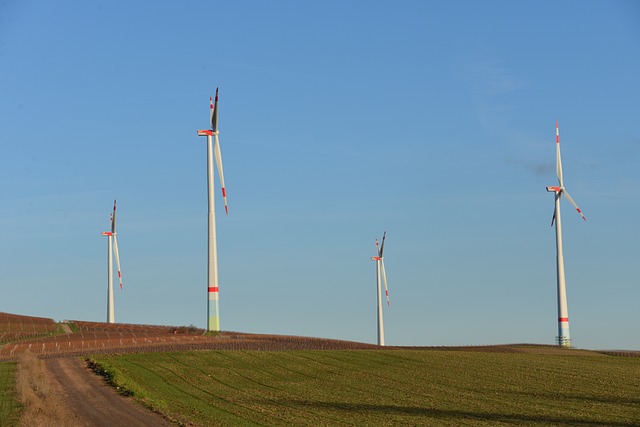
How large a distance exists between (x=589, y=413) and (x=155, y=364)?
33.5 meters

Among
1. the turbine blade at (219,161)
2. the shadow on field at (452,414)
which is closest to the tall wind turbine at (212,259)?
the turbine blade at (219,161)

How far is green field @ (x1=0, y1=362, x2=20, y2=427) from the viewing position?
42.1 meters

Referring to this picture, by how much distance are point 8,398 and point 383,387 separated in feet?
67.1

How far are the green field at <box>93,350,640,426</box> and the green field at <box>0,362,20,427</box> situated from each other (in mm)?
5904

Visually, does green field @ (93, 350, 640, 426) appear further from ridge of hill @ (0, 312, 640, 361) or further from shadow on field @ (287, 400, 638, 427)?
ridge of hill @ (0, 312, 640, 361)

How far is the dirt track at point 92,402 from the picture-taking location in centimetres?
4178

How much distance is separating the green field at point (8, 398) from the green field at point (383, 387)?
5.90m

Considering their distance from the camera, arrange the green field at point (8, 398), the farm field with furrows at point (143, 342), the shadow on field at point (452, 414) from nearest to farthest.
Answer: the shadow on field at point (452, 414), the green field at point (8, 398), the farm field with furrows at point (143, 342)

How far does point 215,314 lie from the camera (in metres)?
91.8

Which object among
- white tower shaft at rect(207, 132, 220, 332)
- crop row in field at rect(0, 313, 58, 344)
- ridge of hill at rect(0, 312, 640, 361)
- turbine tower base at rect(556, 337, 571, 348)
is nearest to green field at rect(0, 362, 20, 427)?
ridge of hill at rect(0, 312, 640, 361)

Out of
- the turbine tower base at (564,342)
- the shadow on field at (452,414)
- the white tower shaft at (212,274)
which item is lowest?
the shadow on field at (452,414)

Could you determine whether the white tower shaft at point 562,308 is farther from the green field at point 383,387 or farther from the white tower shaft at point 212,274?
the white tower shaft at point 212,274

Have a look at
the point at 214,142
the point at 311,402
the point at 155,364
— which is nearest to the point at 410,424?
the point at 311,402

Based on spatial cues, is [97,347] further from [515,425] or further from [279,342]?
[515,425]
